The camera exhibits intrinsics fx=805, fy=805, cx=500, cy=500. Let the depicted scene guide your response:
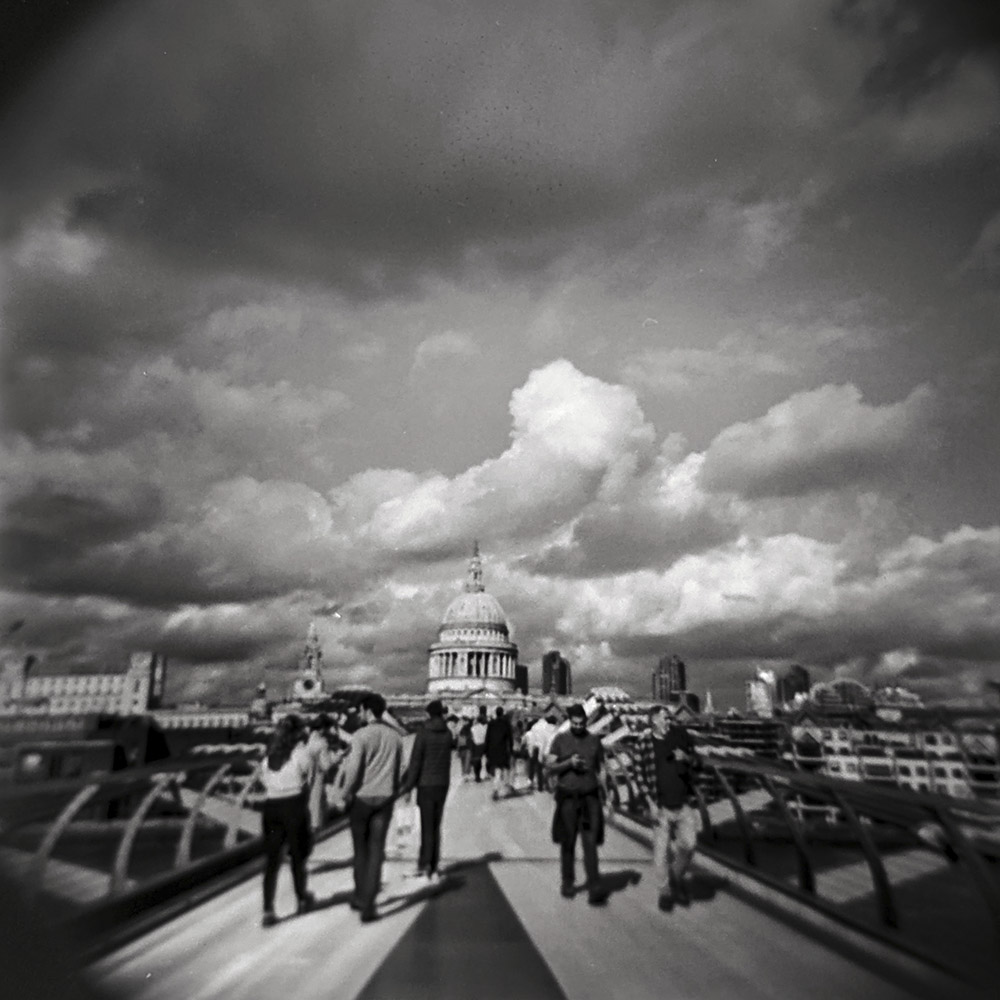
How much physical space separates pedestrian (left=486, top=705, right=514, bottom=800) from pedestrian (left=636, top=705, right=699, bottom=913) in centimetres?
901

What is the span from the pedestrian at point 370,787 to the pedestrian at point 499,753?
9.51m

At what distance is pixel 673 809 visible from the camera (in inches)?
244

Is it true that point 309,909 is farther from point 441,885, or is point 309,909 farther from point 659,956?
point 659,956

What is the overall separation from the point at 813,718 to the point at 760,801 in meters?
2.83

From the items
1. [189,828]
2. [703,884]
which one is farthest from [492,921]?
[189,828]

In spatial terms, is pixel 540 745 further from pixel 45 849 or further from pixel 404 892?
pixel 45 849

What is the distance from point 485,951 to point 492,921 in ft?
2.32

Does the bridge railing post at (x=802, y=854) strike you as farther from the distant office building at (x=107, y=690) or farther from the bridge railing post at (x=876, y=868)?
the distant office building at (x=107, y=690)

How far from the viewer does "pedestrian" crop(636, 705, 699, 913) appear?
6.00m

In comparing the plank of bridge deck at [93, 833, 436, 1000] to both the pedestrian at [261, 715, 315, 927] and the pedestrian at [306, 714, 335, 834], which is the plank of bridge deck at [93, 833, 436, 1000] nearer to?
the pedestrian at [261, 715, 315, 927]

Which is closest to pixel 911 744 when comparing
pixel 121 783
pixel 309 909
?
pixel 309 909

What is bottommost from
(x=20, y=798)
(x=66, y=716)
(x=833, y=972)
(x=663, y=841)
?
(x=833, y=972)

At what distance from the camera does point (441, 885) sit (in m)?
6.56

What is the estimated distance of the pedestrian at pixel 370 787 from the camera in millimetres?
5598
